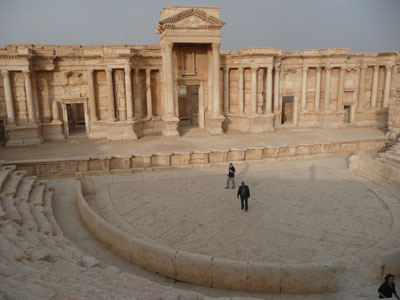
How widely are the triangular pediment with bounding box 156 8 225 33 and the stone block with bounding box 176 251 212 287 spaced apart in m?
17.1

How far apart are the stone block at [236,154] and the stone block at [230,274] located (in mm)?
9957

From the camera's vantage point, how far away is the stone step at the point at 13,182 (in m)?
10.8

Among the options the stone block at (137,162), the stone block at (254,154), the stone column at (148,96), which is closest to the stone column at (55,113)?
the stone column at (148,96)

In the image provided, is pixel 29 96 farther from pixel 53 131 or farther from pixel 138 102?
pixel 138 102

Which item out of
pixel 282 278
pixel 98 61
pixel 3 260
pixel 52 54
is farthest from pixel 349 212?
pixel 52 54

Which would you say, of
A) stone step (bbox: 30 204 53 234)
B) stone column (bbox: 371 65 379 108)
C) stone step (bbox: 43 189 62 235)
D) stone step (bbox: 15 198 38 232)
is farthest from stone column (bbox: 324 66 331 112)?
stone step (bbox: 15 198 38 232)

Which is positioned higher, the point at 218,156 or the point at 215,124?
the point at 215,124

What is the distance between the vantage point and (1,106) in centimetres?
2022

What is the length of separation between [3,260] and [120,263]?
2686 mm

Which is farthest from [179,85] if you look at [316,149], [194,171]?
[316,149]

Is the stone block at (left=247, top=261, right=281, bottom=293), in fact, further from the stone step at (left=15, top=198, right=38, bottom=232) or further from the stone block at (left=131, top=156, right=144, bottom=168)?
the stone block at (left=131, top=156, right=144, bottom=168)

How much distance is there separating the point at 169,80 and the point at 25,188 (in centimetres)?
1223

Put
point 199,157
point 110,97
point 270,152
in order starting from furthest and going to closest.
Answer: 1. point 110,97
2. point 270,152
3. point 199,157

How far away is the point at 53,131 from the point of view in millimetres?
21375
